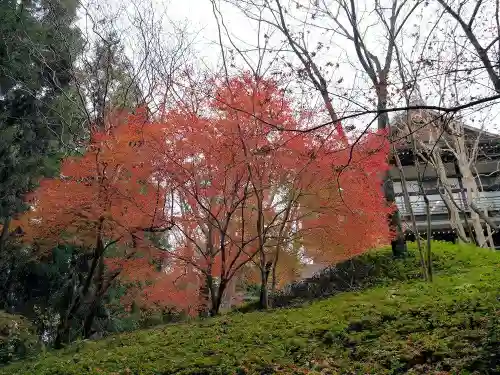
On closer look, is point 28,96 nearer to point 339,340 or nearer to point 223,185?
point 223,185

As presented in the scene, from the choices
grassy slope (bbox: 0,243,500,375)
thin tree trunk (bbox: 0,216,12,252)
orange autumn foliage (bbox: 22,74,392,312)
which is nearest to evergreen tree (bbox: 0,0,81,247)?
thin tree trunk (bbox: 0,216,12,252)

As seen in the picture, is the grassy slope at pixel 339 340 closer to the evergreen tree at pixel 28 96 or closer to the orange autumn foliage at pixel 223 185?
the orange autumn foliage at pixel 223 185

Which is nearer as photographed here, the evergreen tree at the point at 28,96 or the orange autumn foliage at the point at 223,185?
the orange autumn foliage at the point at 223,185

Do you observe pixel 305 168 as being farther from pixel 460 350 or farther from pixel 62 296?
pixel 62 296

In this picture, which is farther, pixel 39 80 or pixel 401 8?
pixel 39 80

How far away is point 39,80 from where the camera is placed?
17391 millimetres

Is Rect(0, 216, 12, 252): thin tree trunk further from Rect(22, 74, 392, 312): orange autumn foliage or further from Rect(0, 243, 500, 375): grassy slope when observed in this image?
Rect(0, 243, 500, 375): grassy slope

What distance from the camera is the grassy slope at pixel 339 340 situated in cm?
556

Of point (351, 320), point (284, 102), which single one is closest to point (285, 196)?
point (284, 102)

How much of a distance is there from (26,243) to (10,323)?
14.9 feet

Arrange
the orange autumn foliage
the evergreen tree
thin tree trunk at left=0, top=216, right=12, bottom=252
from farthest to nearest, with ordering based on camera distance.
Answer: the evergreen tree → thin tree trunk at left=0, top=216, right=12, bottom=252 → the orange autumn foliage

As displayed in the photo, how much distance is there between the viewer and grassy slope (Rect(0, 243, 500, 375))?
5559 mm

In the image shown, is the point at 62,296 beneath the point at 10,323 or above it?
above

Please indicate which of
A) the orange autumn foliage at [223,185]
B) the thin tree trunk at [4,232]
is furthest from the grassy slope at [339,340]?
the thin tree trunk at [4,232]
